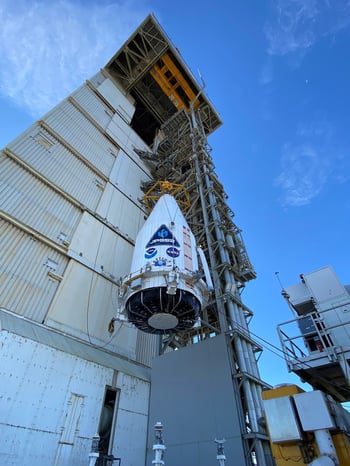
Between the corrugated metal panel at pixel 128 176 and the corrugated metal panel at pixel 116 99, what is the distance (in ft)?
18.3

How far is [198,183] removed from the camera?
17625mm

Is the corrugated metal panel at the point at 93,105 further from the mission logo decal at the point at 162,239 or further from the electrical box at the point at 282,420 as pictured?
the electrical box at the point at 282,420

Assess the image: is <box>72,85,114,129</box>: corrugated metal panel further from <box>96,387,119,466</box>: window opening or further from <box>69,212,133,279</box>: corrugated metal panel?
<box>96,387,119,466</box>: window opening

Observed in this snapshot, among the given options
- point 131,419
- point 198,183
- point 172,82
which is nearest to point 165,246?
point 131,419

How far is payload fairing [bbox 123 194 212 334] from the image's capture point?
9211mm

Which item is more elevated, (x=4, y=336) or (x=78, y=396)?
(x=4, y=336)

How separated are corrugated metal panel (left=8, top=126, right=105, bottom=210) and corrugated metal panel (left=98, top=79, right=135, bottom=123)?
971 cm

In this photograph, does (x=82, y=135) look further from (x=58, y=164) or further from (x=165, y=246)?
(x=165, y=246)

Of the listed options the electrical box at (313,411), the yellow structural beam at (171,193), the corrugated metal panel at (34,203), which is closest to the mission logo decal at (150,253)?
the corrugated metal panel at (34,203)

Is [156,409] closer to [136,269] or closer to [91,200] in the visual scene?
[136,269]

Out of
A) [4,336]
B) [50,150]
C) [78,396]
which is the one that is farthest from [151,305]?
[50,150]

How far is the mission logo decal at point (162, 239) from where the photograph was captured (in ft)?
33.8

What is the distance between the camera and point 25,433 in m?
7.54

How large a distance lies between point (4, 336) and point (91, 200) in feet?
30.3
